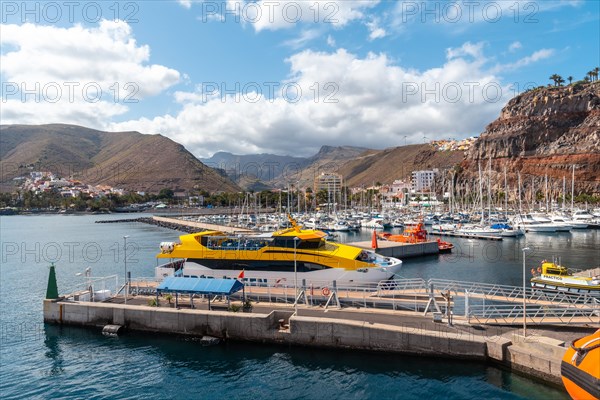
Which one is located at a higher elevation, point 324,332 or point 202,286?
point 202,286

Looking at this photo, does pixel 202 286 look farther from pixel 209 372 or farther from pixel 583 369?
pixel 583 369

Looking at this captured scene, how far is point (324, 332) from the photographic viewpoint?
2192 centimetres

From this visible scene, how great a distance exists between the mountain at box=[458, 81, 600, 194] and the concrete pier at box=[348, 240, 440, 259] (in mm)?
132499

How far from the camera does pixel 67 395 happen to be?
18.9m

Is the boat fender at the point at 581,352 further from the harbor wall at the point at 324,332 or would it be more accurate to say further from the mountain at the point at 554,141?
the mountain at the point at 554,141

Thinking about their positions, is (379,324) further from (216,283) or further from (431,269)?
(431,269)

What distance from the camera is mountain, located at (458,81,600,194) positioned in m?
166

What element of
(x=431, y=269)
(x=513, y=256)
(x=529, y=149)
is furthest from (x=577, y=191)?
(x=431, y=269)

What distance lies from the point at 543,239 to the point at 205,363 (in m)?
76.6

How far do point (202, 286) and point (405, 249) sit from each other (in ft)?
132

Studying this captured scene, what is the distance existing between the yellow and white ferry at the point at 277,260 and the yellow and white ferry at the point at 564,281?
15.9m

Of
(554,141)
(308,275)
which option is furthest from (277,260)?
(554,141)

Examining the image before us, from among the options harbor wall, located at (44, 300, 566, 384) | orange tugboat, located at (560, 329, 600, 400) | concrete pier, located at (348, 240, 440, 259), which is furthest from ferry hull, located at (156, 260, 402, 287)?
concrete pier, located at (348, 240, 440, 259)

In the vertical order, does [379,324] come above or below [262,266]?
below
